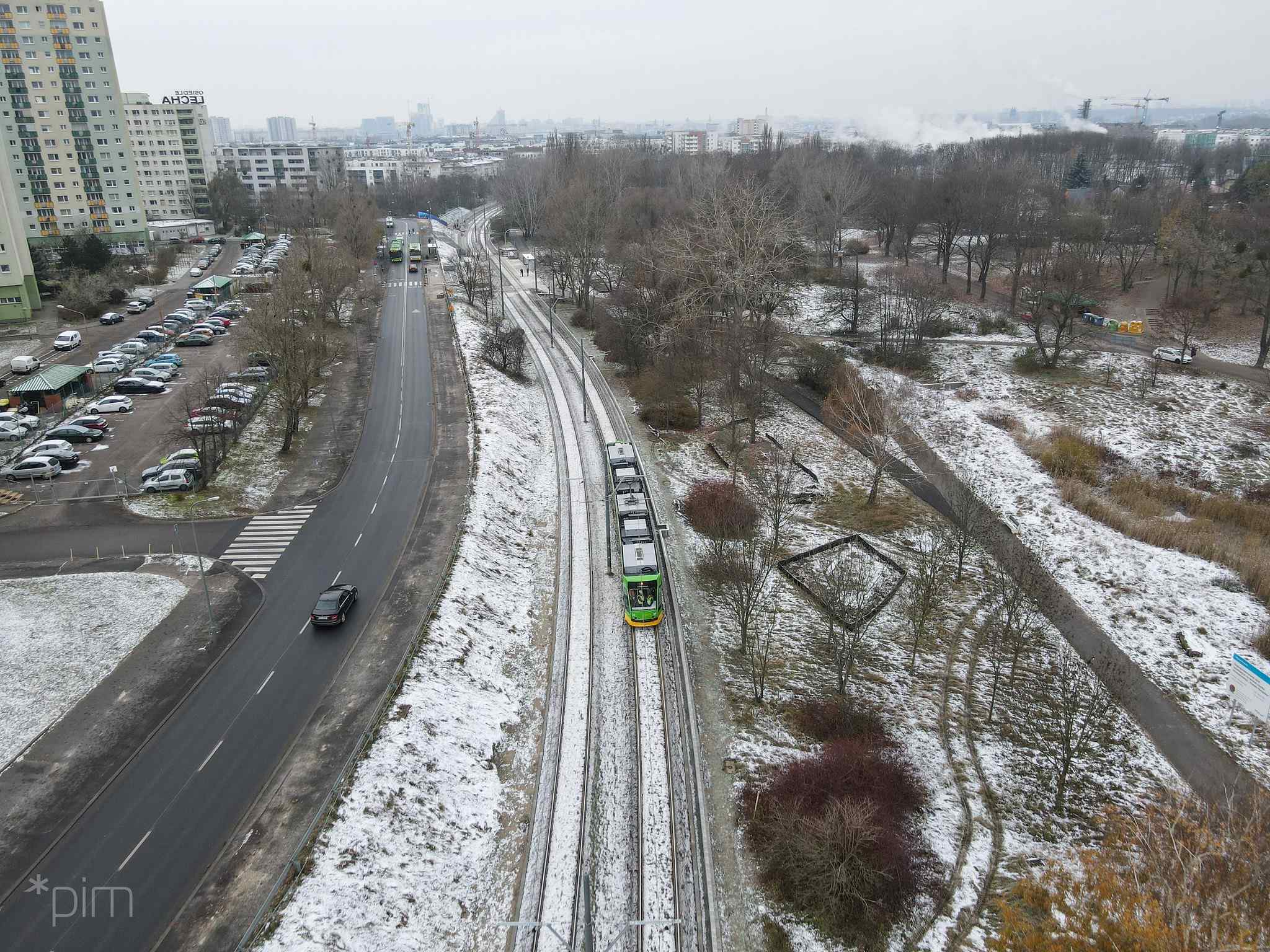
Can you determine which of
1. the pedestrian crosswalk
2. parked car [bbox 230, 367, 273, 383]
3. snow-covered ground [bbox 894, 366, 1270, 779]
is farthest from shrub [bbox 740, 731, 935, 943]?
parked car [bbox 230, 367, 273, 383]

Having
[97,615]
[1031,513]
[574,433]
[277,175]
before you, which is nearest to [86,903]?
Result: [97,615]

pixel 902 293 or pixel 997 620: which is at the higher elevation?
pixel 902 293

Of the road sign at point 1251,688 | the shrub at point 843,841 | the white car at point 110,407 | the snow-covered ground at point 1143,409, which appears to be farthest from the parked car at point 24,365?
the road sign at point 1251,688

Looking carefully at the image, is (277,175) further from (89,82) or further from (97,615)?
(97,615)

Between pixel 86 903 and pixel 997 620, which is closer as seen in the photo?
pixel 86 903

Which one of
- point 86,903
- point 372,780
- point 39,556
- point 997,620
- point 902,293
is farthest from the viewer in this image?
point 902,293

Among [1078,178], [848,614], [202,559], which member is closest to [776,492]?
[848,614]

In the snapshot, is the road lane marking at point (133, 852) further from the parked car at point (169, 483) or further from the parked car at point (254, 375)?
the parked car at point (254, 375)
